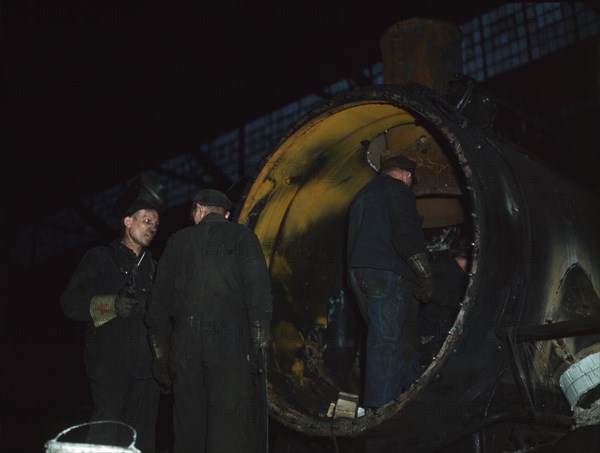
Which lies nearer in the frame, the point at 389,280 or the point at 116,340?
the point at 389,280

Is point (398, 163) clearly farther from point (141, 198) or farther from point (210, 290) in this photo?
point (141, 198)

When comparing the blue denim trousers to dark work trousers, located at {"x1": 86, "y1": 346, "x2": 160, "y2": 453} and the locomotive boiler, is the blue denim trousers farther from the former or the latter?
dark work trousers, located at {"x1": 86, "y1": 346, "x2": 160, "y2": 453}

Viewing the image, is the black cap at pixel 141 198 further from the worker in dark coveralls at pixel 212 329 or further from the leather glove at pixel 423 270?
the leather glove at pixel 423 270

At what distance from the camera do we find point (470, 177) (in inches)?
146

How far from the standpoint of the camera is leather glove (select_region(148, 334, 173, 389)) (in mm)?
3939

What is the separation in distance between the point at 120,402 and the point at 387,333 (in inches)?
66.9

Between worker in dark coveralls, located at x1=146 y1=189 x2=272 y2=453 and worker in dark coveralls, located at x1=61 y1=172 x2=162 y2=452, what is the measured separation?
0.29 m

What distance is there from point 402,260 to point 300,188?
1203mm

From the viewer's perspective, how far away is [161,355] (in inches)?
156

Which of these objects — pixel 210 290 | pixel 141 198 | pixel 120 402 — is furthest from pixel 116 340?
pixel 141 198

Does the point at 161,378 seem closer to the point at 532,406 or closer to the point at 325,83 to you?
the point at 532,406

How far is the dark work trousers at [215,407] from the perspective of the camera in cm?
346

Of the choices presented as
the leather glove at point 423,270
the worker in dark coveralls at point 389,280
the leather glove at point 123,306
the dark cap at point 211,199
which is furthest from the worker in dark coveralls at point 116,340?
the leather glove at point 423,270

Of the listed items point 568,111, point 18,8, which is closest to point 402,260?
point 18,8
